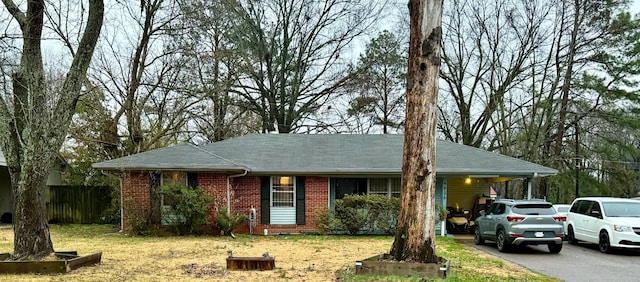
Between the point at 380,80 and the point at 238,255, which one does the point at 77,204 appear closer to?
the point at 238,255

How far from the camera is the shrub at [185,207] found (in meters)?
15.3

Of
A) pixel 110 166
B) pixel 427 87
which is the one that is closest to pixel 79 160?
pixel 110 166

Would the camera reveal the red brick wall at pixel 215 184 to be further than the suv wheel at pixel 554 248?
Yes

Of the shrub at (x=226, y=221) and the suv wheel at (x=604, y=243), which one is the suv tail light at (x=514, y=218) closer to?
the suv wheel at (x=604, y=243)

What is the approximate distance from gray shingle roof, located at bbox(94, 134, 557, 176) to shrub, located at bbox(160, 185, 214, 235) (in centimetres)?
76

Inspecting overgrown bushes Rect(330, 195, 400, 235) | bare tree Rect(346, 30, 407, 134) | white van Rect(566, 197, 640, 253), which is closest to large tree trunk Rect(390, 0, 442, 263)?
white van Rect(566, 197, 640, 253)

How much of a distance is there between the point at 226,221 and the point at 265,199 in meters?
1.84

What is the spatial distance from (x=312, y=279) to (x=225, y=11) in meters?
18.8

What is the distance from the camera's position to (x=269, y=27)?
95.0ft

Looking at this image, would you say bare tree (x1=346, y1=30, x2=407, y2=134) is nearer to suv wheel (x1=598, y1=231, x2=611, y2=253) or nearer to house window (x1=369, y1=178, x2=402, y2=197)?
house window (x1=369, y1=178, x2=402, y2=197)

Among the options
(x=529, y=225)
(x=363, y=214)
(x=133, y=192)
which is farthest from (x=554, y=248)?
(x=133, y=192)

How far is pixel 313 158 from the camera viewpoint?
1769cm

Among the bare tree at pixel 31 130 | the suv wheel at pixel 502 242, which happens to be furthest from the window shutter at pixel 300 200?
the bare tree at pixel 31 130

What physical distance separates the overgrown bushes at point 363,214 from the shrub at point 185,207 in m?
3.82
